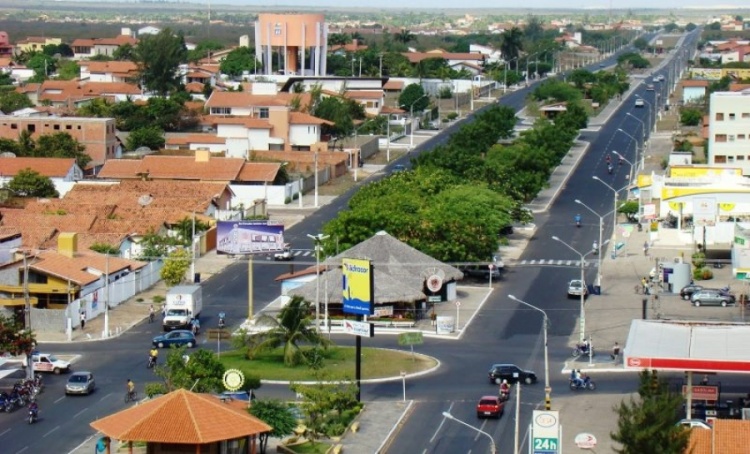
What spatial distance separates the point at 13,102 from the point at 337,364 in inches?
3648

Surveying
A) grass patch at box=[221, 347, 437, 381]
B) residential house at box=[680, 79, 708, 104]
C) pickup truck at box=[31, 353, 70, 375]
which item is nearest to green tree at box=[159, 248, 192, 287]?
grass patch at box=[221, 347, 437, 381]

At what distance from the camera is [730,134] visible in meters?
119

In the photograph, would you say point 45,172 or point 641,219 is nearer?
point 641,219

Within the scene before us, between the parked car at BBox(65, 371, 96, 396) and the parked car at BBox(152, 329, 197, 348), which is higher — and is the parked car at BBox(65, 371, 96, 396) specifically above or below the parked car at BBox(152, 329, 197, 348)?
above

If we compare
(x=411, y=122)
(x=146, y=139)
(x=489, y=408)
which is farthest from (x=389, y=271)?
(x=411, y=122)

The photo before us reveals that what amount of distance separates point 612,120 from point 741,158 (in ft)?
153

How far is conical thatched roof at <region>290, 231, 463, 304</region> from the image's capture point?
6944 cm

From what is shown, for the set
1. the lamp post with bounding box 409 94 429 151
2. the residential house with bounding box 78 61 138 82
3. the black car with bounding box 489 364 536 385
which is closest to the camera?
the black car with bounding box 489 364 536 385

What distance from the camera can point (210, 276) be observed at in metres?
80.9

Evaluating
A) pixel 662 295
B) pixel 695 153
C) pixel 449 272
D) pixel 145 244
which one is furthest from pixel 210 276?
pixel 695 153

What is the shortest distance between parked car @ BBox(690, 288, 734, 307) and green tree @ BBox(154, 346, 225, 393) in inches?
1082

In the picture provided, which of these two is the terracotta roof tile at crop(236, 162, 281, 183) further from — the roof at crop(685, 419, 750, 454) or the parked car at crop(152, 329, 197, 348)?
the roof at crop(685, 419, 750, 454)

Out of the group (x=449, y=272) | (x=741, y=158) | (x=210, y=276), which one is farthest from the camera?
(x=741, y=158)

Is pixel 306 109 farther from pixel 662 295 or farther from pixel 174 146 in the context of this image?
pixel 662 295
